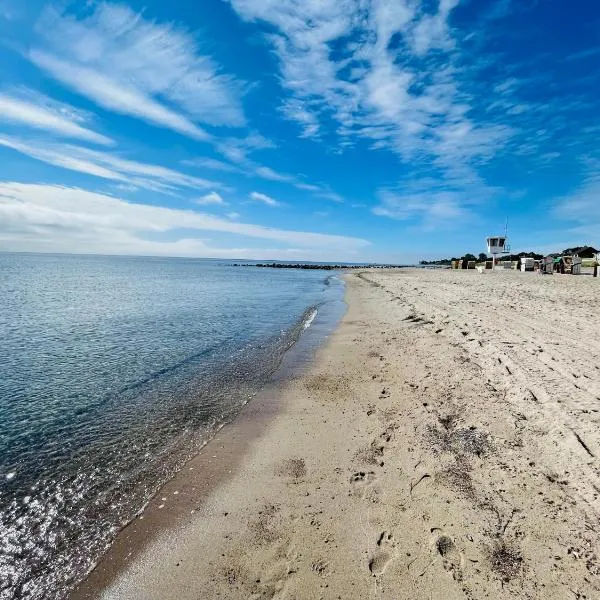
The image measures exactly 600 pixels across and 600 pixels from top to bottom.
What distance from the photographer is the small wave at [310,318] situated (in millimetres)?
17039

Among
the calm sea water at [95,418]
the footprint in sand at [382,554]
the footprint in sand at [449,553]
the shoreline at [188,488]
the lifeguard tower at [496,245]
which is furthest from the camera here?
the lifeguard tower at [496,245]

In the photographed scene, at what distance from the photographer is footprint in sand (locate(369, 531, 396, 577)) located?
3.28 m

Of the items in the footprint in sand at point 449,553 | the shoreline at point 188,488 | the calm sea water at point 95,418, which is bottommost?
the calm sea water at point 95,418

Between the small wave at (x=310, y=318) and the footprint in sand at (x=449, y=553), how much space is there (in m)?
13.0

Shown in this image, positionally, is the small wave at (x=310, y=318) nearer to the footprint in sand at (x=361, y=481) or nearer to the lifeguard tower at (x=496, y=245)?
the footprint in sand at (x=361, y=481)

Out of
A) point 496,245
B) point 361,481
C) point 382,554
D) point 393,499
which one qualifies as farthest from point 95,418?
point 496,245

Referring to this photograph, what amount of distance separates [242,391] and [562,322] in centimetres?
1152

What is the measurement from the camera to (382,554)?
3449 mm

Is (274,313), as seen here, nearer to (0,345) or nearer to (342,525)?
(0,345)

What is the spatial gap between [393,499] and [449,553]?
92 cm

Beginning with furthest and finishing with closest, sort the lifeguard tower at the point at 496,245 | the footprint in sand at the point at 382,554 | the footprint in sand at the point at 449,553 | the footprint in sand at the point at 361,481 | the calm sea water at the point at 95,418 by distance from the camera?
the lifeguard tower at the point at 496,245, the footprint in sand at the point at 361,481, the calm sea water at the point at 95,418, the footprint in sand at the point at 382,554, the footprint in sand at the point at 449,553

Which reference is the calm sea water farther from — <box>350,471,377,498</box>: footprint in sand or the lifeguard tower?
the lifeguard tower

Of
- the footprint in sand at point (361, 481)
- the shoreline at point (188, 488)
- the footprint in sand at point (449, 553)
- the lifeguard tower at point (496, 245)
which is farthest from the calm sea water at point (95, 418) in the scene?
the lifeguard tower at point (496, 245)

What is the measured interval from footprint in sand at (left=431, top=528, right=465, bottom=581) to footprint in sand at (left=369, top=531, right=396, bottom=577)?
0.44 meters
